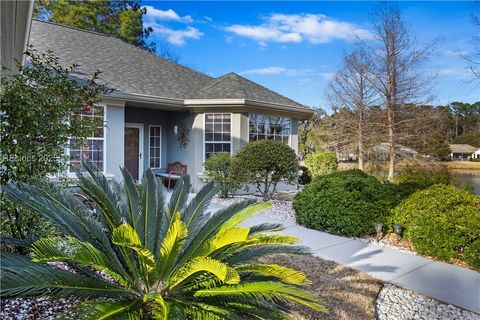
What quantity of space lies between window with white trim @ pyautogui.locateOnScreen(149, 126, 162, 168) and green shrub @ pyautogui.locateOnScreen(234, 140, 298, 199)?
4.47 meters

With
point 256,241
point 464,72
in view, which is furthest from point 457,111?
point 256,241

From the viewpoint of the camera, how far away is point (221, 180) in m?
10.8

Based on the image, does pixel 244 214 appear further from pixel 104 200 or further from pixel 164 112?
pixel 164 112

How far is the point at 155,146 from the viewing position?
1341cm

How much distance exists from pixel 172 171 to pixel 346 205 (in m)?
7.87

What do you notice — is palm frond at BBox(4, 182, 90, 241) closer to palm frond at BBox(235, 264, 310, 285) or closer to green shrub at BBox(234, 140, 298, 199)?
palm frond at BBox(235, 264, 310, 285)

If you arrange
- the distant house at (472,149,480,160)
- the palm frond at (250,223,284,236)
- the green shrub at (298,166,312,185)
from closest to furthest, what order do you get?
1. the palm frond at (250,223,284,236)
2. the green shrub at (298,166,312,185)
3. the distant house at (472,149,480,160)

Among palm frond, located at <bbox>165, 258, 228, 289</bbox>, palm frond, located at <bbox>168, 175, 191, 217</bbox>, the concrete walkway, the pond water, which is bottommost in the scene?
the concrete walkway

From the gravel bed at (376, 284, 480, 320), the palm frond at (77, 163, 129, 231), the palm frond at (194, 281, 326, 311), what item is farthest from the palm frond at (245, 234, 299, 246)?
the gravel bed at (376, 284, 480, 320)

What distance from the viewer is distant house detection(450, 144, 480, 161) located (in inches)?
1233

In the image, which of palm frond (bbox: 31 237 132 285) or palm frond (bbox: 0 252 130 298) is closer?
palm frond (bbox: 0 252 130 298)

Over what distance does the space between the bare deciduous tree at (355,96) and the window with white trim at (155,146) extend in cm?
965

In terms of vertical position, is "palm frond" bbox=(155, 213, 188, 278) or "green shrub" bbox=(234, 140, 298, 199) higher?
"green shrub" bbox=(234, 140, 298, 199)

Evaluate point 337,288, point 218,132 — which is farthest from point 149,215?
point 218,132
